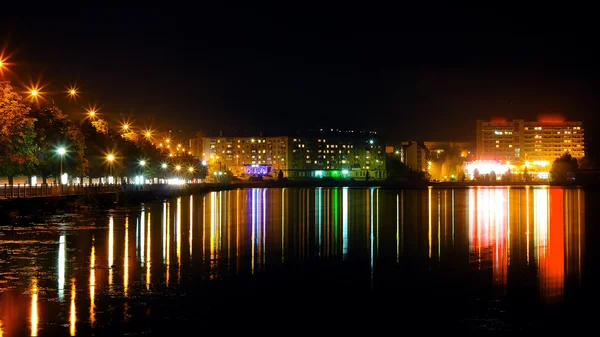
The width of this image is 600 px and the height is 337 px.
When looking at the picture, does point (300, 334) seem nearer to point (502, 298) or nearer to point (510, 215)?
point (502, 298)

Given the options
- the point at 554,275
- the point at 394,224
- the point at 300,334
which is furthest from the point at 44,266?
the point at 394,224

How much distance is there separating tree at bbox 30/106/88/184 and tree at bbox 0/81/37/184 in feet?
21.4

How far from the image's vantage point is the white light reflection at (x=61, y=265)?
17203 mm

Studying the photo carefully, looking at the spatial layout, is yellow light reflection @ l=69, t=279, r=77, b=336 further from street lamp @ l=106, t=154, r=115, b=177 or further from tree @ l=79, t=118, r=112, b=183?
street lamp @ l=106, t=154, r=115, b=177

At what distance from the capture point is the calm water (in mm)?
14734

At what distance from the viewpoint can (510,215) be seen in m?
48.7

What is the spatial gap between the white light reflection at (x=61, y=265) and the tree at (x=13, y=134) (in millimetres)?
11561

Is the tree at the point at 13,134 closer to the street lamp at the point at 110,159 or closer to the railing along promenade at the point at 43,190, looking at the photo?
the railing along promenade at the point at 43,190

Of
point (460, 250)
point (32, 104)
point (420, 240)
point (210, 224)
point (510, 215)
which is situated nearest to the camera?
point (460, 250)

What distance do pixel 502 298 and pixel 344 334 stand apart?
16.3ft

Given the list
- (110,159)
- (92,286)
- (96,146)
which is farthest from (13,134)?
(110,159)

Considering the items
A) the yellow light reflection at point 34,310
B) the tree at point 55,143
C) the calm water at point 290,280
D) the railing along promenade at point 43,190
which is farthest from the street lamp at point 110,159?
the yellow light reflection at point 34,310

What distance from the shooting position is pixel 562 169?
178875 millimetres

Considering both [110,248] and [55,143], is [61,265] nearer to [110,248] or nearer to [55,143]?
[110,248]
